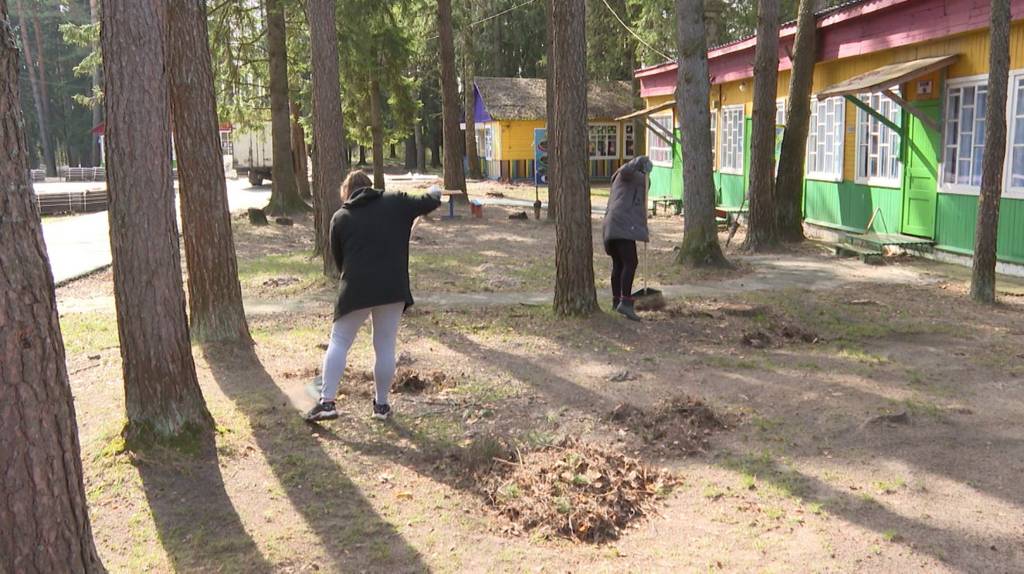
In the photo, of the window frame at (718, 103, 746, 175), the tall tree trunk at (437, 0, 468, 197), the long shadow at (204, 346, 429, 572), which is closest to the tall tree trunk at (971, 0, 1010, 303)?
the long shadow at (204, 346, 429, 572)

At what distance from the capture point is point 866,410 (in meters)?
6.32

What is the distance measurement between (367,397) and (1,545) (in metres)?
3.98

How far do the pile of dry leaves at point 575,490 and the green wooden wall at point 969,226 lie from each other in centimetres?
847

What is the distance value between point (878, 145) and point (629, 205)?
828 cm

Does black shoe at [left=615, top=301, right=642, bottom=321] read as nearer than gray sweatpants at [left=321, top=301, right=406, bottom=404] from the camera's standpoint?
No

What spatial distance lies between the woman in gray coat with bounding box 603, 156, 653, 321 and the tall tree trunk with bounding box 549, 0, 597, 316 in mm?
348

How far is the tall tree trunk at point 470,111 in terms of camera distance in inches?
1596

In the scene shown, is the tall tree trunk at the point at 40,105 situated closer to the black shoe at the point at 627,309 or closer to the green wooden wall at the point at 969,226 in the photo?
the green wooden wall at the point at 969,226

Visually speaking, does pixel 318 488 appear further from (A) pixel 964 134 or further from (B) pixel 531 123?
(B) pixel 531 123

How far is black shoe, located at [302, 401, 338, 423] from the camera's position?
607cm

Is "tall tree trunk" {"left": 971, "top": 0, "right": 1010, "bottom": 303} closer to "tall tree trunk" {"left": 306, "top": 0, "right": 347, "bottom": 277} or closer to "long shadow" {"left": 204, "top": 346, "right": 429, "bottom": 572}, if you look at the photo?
"tall tree trunk" {"left": 306, "top": 0, "right": 347, "bottom": 277}

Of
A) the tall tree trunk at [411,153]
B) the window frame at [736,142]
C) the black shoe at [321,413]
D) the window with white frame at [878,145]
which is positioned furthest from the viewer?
the tall tree trunk at [411,153]

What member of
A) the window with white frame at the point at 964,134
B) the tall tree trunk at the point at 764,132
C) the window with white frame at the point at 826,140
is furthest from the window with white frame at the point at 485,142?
the window with white frame at the point at 964,134

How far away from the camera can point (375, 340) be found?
6.01 m
